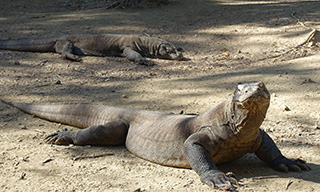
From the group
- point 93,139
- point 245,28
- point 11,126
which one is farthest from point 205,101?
point 245,28

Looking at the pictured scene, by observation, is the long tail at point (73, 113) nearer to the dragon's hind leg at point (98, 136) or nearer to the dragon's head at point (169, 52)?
the dragon's hind leg at point (98, 136)

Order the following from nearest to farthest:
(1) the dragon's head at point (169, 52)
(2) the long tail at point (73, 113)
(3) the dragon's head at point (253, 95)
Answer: (3) the dragon's head at point (253, 95), (2) the long tail at point (73, 113), (1) the dragon's head at point (169, 52)

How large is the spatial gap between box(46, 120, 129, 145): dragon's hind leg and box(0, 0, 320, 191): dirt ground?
0.09m

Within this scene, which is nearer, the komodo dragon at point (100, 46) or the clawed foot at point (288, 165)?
the clawed foot at point (288, 165)

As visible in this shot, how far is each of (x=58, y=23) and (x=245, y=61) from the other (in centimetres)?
529

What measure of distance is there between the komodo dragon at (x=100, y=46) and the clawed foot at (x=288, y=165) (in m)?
5.32

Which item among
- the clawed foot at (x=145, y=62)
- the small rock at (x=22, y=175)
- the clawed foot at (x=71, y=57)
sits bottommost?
the clawed foot at (x=145, y=62)

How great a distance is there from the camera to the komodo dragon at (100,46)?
359 inches

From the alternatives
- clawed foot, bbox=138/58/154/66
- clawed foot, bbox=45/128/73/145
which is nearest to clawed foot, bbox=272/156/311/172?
clawed foot, bbox=45/128/73/145

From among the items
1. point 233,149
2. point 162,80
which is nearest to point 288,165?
point 233,149

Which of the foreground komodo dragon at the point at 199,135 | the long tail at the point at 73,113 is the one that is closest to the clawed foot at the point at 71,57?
the long tail at the point at 73,113

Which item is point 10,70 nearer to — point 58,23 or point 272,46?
point 58,23

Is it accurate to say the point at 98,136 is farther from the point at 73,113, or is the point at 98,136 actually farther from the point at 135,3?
the point at 135,3

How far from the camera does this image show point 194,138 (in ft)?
12.3
